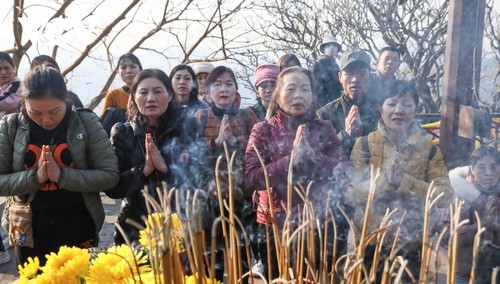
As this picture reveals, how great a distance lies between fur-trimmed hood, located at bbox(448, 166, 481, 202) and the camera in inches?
93.4

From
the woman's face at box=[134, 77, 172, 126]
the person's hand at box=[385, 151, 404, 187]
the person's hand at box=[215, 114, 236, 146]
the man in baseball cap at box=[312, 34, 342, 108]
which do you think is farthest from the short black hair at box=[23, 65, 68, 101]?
the man in baseball cap at box=[312, 34, 342, 108]

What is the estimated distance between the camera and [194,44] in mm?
6016

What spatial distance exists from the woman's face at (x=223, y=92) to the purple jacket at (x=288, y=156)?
565 mm

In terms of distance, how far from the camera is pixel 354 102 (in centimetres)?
305

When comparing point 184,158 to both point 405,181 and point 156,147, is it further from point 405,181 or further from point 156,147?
point 405,181

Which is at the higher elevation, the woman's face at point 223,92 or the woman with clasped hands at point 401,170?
the woman's face at point 223,92

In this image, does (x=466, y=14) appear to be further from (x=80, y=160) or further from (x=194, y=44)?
(x=194, y=44)

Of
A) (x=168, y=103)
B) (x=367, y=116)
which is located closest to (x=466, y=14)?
(x=367, y=116)

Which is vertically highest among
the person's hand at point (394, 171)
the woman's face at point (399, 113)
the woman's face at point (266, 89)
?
the woman's face at point (266, 89)

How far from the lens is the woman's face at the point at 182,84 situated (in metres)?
3.27

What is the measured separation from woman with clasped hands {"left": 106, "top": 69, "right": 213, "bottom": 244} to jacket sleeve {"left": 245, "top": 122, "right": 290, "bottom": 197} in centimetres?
27

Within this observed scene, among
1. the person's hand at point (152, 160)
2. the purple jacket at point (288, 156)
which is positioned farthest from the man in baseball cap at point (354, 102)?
the person's hand at point (152, 160)

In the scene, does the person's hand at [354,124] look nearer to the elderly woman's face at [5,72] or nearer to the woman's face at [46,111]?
the woman's face at [46,111]

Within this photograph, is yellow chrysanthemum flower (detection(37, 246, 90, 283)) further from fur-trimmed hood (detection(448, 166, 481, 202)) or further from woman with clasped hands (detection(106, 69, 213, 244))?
fur-trimmed hood (detection(448, 166, 481, 202))
